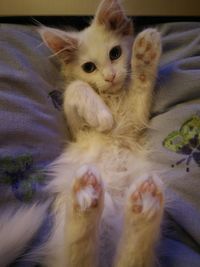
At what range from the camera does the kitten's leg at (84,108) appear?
1.07 metres

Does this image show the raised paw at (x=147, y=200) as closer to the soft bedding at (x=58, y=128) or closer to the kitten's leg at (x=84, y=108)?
the soft bedding at (x=58, y=128)

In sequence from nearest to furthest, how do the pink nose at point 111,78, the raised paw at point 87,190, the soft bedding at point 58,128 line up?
1. the raised paw at point 87,190
2. the soft bedding at point 58,128
3. the pink nose at point 111,78

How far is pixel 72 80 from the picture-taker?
1.23 meters

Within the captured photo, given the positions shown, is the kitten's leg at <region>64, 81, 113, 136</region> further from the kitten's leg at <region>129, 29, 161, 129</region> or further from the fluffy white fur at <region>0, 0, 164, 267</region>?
the kitten's leg at <region>129, 29, 161, 129</region>

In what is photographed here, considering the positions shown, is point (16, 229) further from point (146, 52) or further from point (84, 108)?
point (146, 52)

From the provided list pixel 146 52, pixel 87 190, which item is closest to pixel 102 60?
pixel 146 52

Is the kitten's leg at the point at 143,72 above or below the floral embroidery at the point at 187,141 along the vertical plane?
above

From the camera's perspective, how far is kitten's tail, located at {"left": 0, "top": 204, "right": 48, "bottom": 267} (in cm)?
87

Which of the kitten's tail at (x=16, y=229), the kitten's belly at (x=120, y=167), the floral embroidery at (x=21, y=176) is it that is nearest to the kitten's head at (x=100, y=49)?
the kitten's belly at (x=120, y=167)

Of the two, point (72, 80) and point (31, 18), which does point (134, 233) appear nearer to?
point (72, 80)

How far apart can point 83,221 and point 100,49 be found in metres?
0.58

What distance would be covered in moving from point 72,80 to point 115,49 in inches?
6.9

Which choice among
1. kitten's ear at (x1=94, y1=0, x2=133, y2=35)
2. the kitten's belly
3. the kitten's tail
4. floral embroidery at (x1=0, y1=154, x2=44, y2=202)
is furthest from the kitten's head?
Answer: the kitten's tail

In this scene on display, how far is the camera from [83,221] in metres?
0.81
